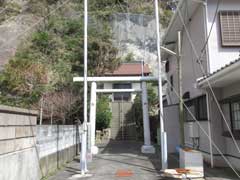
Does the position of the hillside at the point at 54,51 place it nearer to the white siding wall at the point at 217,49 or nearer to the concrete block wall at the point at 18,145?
the concrete block wall at the point at 18,145

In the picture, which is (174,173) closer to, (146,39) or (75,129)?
(75,129)

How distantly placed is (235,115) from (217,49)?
A: 2.41 metres

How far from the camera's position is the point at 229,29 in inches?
346

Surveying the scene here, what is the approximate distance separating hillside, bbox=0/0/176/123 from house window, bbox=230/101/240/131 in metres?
11.2

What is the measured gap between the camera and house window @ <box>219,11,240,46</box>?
8750 millimetres

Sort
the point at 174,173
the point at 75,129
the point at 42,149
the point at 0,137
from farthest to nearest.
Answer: the point at 75,129, the point at 42,149, the point at 174,173, the point at 0,137

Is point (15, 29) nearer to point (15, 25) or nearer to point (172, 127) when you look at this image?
point (15, 25)

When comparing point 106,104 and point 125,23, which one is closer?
point 106,104

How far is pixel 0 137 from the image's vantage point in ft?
13.4

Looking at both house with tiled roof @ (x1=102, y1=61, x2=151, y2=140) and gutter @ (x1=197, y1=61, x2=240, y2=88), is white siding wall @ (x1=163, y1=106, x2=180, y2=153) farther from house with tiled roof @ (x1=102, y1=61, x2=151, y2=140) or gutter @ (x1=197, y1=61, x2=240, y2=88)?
house with tiled roof @ (x1=102, y1=61, x2=151, y2=140)

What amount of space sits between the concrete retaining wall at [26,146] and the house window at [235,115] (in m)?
5.59

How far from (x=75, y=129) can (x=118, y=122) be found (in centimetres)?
1021

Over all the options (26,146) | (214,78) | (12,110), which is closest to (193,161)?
(214,78)

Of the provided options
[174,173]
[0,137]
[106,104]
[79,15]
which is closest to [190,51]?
[174,173]
